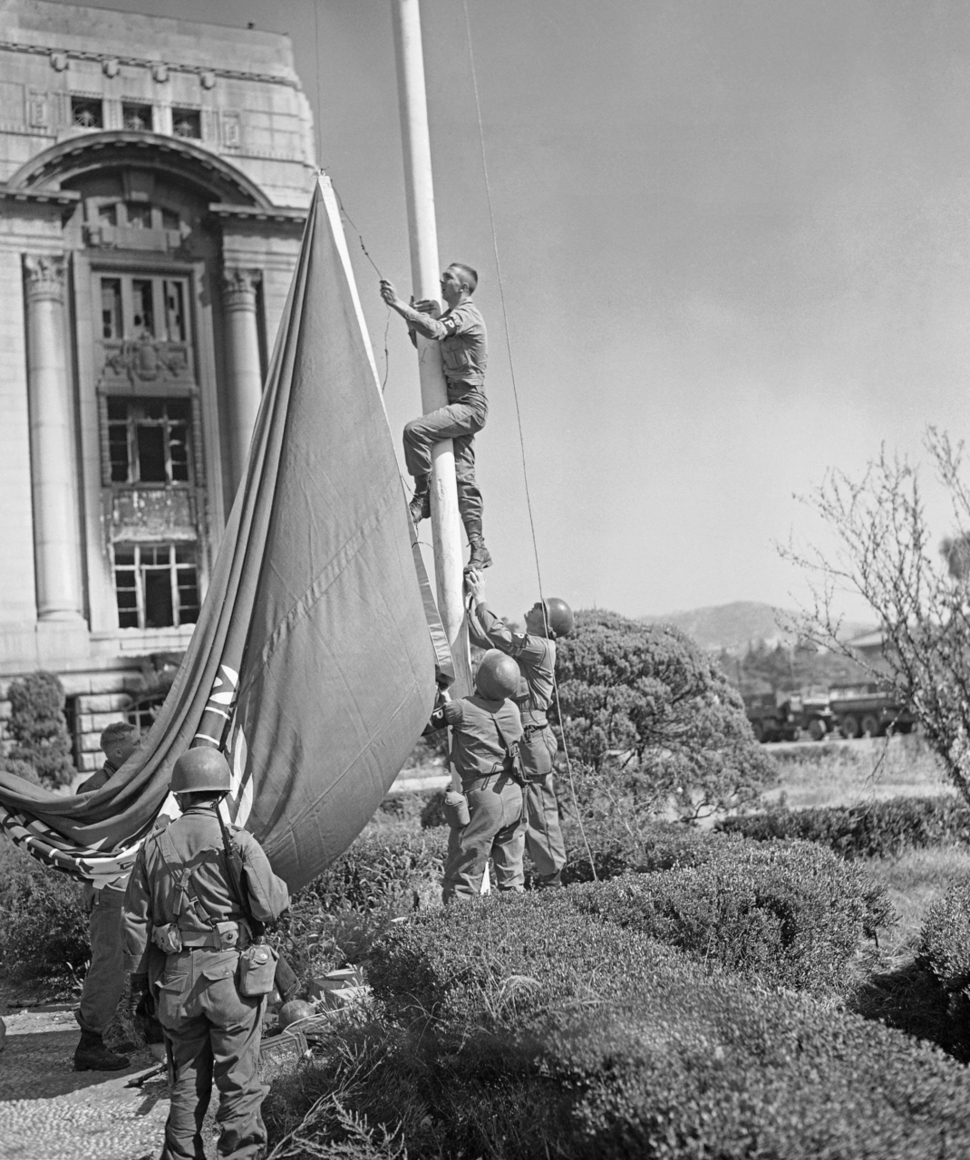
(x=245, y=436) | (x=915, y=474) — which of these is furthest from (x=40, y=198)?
(x=915, y=474)

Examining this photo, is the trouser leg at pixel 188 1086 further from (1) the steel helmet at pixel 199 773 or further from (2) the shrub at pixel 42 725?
(2) the shrub at pixel 42 725

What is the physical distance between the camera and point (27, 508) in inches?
1081

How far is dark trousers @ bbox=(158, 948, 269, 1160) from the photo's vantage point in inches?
169

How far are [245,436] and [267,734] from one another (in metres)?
23.8

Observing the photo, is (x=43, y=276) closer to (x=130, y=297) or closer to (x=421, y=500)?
(x=130, y=297)

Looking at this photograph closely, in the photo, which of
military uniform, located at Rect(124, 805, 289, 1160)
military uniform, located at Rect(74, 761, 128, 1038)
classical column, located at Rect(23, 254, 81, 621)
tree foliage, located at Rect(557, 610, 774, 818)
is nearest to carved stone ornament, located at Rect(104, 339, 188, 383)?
classical column, located at Rect(23, 254, 81, 621)

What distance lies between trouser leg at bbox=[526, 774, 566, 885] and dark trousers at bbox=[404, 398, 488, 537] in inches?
73.7

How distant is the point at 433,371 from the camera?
7.47 meters

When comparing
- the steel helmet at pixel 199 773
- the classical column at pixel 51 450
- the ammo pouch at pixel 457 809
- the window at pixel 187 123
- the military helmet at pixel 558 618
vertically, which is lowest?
the ammo pouch at pixel 457 809

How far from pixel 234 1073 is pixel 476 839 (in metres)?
2.95

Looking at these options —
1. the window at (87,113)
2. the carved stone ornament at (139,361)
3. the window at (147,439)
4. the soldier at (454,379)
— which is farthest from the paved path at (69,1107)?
the window at (87,113)

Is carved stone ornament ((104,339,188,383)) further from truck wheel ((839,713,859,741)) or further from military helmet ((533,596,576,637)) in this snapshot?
military helmet ((533,596,576,637))

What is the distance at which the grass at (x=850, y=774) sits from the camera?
48.9 ft

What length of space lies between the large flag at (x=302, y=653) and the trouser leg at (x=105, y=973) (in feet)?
1.54
